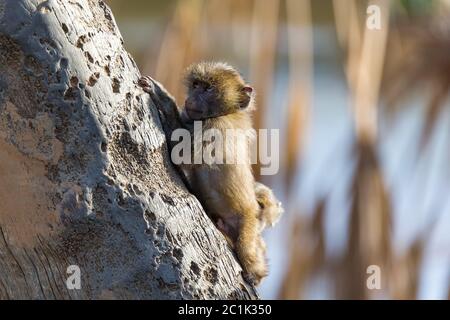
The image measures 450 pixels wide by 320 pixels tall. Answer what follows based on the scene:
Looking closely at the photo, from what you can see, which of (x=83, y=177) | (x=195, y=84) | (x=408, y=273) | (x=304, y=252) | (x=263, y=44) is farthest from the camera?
(x=408, y=273)

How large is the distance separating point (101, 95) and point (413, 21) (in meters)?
5.52

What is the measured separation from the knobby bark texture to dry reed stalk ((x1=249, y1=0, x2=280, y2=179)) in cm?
417

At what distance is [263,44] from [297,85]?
0.39 m

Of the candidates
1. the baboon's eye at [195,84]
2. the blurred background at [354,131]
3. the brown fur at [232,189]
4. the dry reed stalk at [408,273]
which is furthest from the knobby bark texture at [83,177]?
the dry reed stalk at [408,273]

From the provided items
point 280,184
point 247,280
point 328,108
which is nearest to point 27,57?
point 247,280

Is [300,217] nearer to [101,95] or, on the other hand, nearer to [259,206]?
[259,206]

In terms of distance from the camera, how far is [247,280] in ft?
10.0

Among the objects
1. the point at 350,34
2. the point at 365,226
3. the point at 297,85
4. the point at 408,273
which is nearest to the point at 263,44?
the point at 297,85

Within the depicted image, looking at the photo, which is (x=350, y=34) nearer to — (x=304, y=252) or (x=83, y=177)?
(x=304, y=252)

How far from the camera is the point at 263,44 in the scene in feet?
23.8

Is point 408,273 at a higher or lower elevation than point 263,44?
lower

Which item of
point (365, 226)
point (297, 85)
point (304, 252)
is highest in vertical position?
point (297, 85)

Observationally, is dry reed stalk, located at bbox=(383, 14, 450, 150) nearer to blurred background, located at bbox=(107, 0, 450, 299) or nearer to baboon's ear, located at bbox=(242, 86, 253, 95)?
blurred background, located at bbox=(107, 0, 450, 299)

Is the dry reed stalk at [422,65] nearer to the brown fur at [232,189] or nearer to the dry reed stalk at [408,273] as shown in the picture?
the dry reed stalk at [408,273]
